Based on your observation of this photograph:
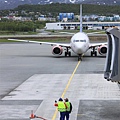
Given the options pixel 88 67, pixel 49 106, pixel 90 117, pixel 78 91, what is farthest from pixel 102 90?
pixel 88 67

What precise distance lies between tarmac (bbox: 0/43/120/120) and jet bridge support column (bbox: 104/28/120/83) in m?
2.19

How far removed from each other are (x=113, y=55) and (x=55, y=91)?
32.1ft

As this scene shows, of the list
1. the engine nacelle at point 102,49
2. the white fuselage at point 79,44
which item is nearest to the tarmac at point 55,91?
the white fuselage at point 79,44

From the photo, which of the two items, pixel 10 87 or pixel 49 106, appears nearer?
pixel 49 106

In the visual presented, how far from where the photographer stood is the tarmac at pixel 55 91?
24.1 meters

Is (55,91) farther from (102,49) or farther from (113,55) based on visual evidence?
(102,49)

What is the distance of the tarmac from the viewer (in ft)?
79.2

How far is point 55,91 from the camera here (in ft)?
103

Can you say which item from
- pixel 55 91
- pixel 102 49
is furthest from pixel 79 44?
pixel 55 91

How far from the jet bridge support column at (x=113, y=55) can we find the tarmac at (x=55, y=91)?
2190 millimetres

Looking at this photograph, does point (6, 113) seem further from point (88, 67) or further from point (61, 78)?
point (88, 67)

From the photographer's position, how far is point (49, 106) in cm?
Answer: 2602

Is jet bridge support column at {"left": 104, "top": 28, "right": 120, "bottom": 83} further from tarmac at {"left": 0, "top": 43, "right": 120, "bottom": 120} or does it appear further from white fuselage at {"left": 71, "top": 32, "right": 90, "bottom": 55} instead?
white fuselage at {"left": 71, "top": 32, "right": 90, "bottom": 55}

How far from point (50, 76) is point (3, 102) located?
41.1 ft
